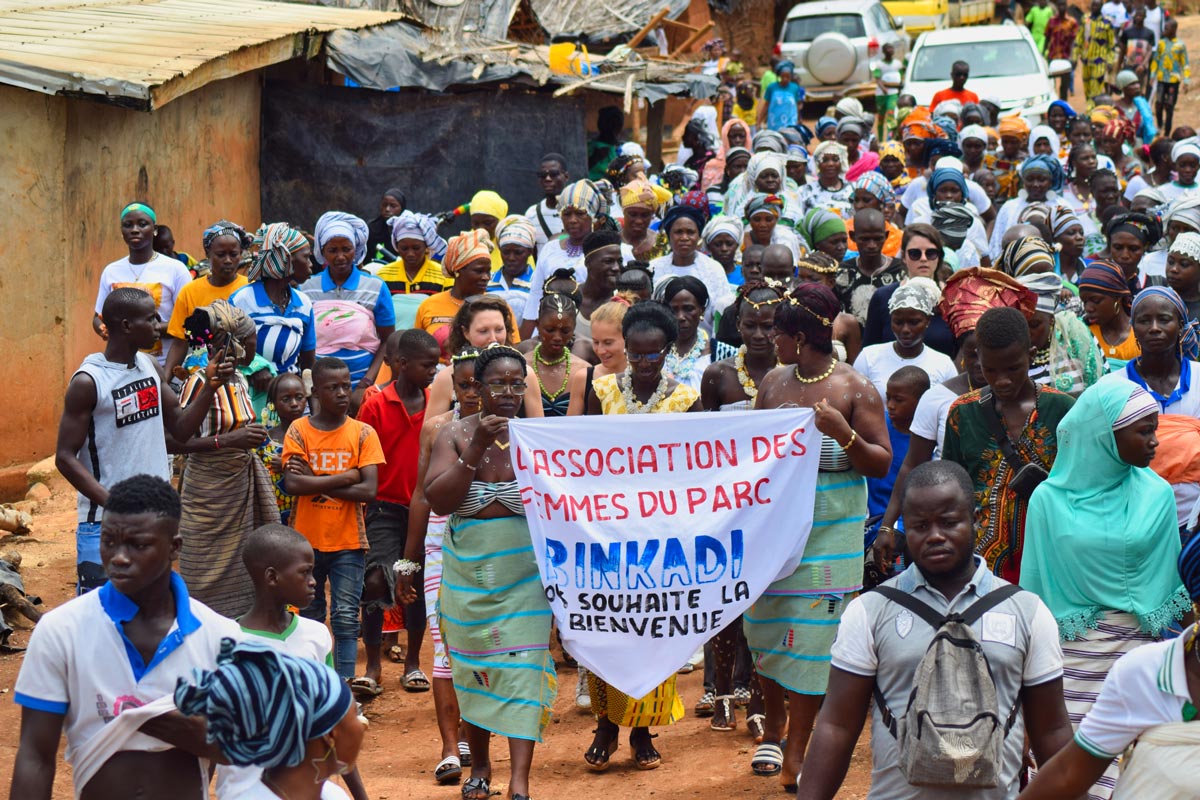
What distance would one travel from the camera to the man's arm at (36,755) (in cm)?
423

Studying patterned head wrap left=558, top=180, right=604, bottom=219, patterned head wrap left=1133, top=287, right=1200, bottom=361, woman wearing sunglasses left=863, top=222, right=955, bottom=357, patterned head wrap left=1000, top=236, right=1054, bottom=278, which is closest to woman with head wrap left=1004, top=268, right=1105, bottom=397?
patterned head wrap left=1133, top=287, right=1200, bottom=361

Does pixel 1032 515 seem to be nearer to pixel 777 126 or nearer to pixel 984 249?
pixel 984 249

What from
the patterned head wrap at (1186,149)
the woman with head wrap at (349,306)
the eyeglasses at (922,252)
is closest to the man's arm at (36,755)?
the woman with head wrap at (349,306)

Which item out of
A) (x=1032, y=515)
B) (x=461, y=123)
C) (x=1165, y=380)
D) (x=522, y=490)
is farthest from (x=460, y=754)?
(x=461, y=123)

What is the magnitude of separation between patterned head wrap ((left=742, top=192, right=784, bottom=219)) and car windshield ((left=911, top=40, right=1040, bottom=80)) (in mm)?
11580

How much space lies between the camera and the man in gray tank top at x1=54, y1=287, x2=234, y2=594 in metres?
6.81

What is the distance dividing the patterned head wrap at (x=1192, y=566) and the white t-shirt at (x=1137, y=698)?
1.23ft

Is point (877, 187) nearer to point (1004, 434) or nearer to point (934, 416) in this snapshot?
point (934, 416)

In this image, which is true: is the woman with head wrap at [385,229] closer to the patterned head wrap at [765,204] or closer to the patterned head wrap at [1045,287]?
the patterned head wrap at [765,204]

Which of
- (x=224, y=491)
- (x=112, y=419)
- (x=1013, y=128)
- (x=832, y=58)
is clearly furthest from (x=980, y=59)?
(x=112, y=419)

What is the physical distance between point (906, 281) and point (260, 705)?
591 cm

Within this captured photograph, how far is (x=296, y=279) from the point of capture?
31.5ft

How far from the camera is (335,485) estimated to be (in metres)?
7.95

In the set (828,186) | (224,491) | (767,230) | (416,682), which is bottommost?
(416,682)
